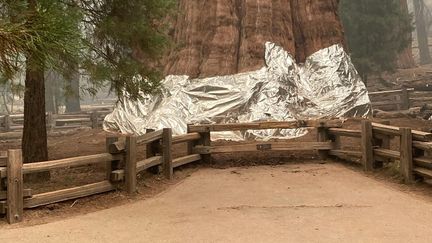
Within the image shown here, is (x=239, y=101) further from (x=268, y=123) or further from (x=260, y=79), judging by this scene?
(x=268, y=123)

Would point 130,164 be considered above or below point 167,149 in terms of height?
below

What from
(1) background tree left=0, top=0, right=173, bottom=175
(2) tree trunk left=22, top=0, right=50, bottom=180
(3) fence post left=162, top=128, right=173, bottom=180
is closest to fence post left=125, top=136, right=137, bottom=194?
(1) background tree left=0, top=0, right=173, bottom=175

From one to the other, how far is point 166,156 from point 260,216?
144 inches

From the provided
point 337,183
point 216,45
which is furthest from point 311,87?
point 337,183

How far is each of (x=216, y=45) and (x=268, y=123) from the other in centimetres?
495

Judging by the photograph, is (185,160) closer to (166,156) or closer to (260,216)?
(166,156)

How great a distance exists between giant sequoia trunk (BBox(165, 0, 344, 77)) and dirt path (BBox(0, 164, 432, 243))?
264 inches

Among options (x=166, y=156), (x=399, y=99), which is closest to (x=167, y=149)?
A: (x=166, y=156)

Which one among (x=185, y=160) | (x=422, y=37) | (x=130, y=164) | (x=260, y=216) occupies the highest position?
(x=422, y=37)

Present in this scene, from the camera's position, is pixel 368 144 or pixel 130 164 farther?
pixel 368 144

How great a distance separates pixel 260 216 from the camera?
680 cm

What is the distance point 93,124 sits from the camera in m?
22.2

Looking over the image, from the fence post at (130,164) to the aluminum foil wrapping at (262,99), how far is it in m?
6.09

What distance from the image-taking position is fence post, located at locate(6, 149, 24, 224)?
6570 millimetres
